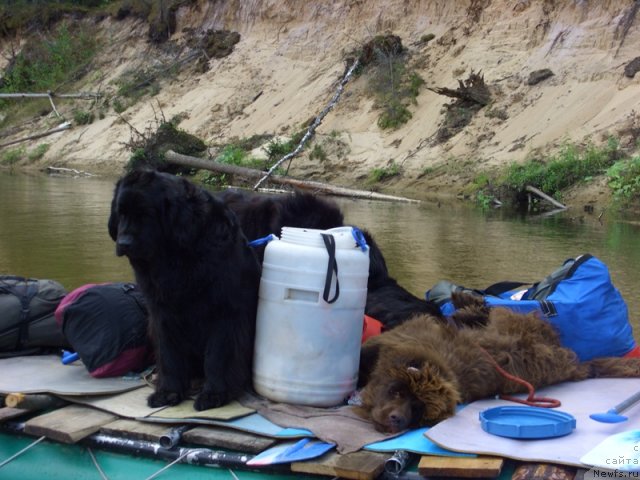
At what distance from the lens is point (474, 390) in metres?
4.09

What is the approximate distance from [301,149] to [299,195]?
1604 cm

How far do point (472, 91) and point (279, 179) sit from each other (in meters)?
5.34

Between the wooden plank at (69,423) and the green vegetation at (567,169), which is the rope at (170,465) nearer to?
the wooden plank at (69,423)

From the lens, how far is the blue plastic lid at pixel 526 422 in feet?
11.6

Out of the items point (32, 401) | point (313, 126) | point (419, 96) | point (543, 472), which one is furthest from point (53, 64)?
point (543, 472)

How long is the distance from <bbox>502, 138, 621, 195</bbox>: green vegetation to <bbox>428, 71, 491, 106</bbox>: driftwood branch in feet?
13.1

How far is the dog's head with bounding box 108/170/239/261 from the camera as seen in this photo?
13.1 ft

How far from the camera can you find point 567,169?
53.2 ft

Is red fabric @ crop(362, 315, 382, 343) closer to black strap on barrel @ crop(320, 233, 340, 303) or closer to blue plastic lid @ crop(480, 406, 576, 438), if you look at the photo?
black strap on barrel @ crop(320, 233, 340, 303)

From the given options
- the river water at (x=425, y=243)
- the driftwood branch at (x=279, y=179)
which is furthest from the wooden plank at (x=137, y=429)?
the driftwood branch at (x=279, y=179)

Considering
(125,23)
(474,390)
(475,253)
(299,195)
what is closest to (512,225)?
(475,253)

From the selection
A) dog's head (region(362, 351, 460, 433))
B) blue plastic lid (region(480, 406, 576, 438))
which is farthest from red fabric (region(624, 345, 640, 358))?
dog's head (region(362, 351, 460, 433))

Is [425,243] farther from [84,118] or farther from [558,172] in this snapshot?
[84,118]

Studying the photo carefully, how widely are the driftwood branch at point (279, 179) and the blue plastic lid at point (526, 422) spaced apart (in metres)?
13.0
